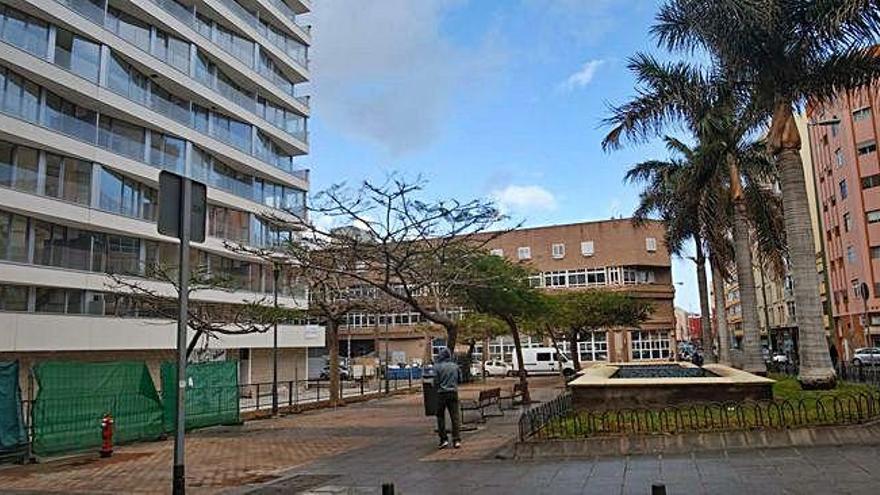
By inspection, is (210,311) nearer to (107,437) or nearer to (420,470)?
(107,437)

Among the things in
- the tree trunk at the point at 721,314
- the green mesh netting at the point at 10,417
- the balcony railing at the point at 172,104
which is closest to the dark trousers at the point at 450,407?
the green mesh netting at the point at 10,417

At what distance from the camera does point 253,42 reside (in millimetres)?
43875

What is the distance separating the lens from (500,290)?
22.7m

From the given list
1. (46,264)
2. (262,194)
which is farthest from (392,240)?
(262,194)

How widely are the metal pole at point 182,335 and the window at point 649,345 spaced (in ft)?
193

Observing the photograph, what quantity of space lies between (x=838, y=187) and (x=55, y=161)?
54.1m

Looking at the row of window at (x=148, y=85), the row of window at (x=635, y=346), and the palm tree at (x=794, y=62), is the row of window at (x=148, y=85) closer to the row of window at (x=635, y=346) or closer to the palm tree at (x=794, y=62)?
the palm tree at (x=794, y=62)

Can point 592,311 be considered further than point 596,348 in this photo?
No

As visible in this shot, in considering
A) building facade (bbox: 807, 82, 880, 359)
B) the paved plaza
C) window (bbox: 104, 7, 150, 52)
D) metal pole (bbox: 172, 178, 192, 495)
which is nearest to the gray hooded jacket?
the paved plaza

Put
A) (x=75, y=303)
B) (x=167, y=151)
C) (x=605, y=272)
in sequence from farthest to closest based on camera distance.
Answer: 1. (x=605, y=272)
2. (x=167, y=151)
3. (x=75, y=303)

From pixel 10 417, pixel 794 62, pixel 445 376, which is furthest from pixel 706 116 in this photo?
pixel 10 417

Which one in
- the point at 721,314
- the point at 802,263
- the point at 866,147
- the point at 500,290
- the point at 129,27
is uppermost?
the point at 129,27

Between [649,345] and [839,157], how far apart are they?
2077 cm

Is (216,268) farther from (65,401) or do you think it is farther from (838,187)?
(838,187)
